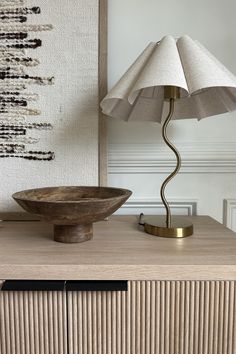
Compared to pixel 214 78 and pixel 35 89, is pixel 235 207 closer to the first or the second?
pixel 214 78

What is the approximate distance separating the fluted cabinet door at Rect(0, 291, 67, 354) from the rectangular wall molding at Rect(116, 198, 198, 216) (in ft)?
1.29

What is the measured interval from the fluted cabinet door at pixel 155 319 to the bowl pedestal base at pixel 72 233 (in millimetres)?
116

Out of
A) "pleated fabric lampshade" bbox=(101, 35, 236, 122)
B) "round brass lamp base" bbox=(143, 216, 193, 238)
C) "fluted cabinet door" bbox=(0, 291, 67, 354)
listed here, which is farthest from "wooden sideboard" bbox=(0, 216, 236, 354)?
"pleated fabric lampshade" bbox=(101, 35, 236, 122)

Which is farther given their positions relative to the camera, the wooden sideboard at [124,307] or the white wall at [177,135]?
the white wall at [177,135]

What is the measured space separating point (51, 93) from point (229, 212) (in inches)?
23.8

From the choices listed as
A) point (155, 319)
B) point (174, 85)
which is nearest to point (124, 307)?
point (155, 319)

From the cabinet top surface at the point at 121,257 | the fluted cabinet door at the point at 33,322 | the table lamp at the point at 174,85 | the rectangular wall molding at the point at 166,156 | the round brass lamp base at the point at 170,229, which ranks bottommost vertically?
the fluted cabinet door at the point at 33,322

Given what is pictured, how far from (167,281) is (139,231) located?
0.61ft

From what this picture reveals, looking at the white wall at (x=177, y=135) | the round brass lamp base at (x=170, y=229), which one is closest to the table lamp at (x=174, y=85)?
the round brass lamp base at (x=170, y=229)

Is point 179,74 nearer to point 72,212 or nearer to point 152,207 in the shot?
point 72,212

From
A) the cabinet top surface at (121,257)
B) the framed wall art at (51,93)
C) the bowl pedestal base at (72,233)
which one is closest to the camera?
the cabinet top surface at (121,257)

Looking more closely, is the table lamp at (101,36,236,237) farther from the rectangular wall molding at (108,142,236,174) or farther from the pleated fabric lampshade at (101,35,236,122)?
the rectangular wall molding at (108,142,236,174)

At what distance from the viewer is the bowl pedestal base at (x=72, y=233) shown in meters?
0.56

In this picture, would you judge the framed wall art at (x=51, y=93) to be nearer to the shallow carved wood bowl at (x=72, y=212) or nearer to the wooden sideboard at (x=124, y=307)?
the shallow carved wood bowl at (x=72, y=212)
